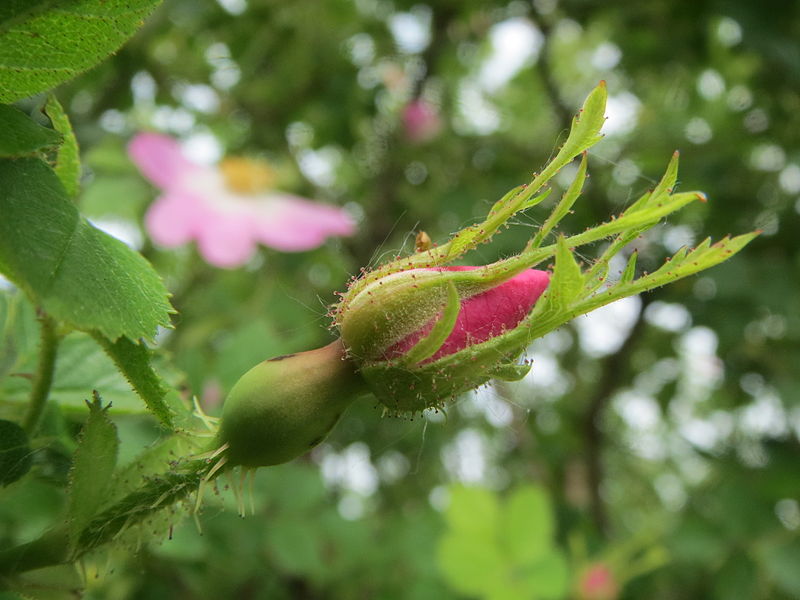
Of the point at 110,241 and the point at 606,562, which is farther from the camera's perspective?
the point at 606,562

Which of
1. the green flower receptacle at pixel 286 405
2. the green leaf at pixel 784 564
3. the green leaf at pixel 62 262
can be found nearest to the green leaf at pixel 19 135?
the green leaf at pixel 62 262

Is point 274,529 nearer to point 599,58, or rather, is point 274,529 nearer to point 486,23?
point 486,23

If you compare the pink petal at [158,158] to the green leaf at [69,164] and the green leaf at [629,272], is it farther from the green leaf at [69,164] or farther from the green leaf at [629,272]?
the green leaf at [629,272]

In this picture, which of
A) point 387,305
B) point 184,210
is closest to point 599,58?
point 184,210

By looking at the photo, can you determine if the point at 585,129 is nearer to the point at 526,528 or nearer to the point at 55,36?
the point at 55,36

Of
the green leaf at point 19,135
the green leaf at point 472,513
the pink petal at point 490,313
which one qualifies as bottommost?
the green leaf at point 472,513

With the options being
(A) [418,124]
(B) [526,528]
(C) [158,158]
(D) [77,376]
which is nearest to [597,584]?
(B) [526,528]
